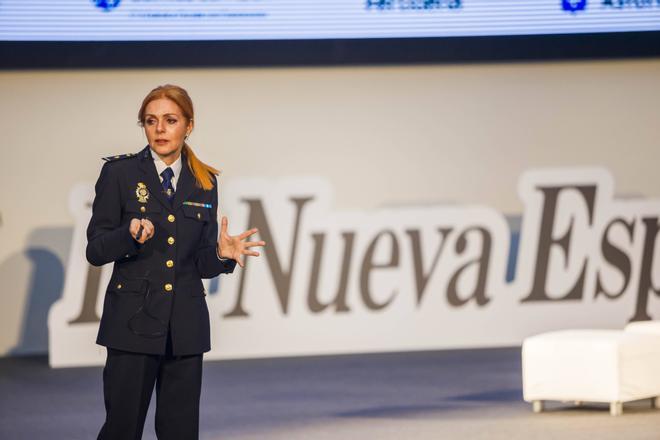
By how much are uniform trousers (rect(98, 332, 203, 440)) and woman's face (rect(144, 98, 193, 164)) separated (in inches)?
19.6

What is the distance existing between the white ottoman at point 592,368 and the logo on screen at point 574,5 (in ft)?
8.54

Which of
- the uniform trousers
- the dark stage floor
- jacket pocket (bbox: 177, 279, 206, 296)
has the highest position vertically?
jacket pocket (bbox: 177, 279, 206, 296)

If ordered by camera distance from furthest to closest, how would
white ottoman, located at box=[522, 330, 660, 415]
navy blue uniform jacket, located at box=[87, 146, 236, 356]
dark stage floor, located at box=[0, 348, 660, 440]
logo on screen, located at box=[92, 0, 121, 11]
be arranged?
logo on screen, located at box=[92, 0, 121, 11] → white ottoman, located at box=[522, 330, 660, 415] → dark stage floor, located at box=[0, 348, 660, 440] → navy blue uniform jacket, located at box=[87, 146, 236, 356]

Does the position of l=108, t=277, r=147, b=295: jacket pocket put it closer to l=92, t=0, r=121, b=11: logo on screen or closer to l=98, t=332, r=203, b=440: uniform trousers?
l=98, t=332, r=203, b=440: uniform trousers

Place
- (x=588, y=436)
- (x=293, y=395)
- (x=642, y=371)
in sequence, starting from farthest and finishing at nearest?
(x=293, y=395) → (x=642, y=371) → (x=588, y=436)

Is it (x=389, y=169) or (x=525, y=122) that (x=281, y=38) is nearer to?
(x=389, y=169)

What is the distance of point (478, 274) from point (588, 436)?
3.07m

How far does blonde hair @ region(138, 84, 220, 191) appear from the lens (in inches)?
109

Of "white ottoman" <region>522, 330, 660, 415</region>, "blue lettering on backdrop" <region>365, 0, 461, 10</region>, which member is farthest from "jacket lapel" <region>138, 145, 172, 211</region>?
"blue lettering on backdrop" <region>365, 0, 461, 10</region>

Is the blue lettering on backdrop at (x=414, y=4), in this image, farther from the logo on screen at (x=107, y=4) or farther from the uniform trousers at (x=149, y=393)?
the uniform trousers at (x=149, y=393)

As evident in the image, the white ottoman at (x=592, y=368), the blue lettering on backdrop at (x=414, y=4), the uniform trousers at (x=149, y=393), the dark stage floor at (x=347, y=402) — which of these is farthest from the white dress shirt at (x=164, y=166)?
the blue lettering on backdrop at (x=414, y=4)

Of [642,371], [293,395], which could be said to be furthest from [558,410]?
[293,395]

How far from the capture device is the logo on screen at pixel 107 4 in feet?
20.9

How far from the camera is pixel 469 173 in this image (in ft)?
23.7
